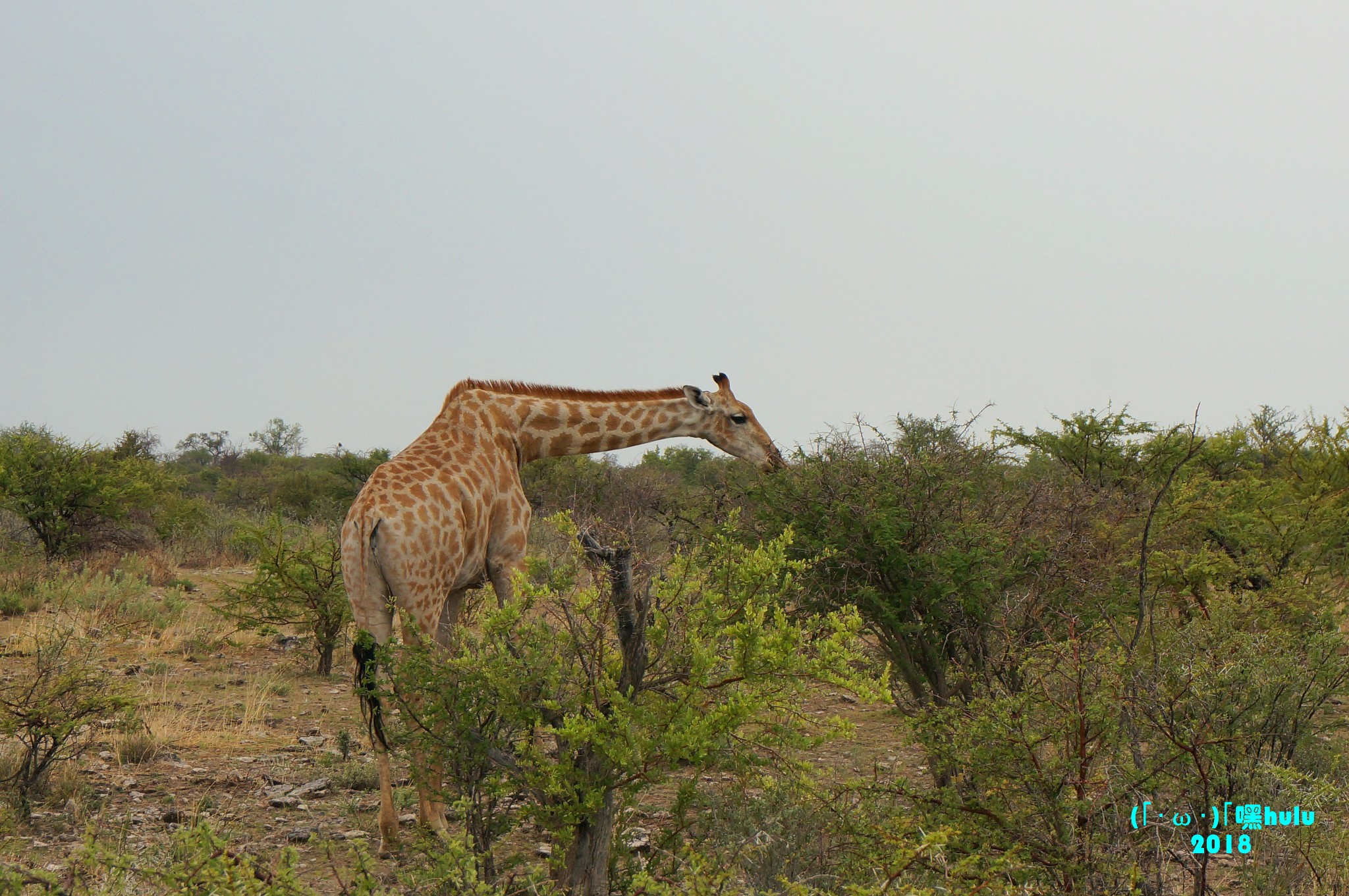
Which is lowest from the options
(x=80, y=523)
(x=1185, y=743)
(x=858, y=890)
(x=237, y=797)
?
(x=237, y=797)

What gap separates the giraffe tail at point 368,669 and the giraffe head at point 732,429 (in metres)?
2.89

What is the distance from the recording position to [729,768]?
381cm

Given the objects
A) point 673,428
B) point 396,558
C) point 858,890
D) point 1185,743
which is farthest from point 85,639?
point 1185,743

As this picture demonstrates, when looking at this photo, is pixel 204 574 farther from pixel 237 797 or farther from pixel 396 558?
pixel 396 558

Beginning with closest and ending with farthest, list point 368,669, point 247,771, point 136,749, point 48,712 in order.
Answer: point 368,669, point 48,712, point 247,771, point 136,749

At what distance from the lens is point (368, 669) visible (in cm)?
497

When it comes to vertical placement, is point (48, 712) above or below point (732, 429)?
below

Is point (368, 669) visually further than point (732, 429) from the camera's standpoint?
No

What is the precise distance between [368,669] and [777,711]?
236 centimetres

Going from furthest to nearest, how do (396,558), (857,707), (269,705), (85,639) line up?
(857,707) → (269,705) → (85,639) → (396,558)

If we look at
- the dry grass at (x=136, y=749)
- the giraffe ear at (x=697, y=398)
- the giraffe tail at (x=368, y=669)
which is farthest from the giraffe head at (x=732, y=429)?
the dry grass at (x=136, y=749)

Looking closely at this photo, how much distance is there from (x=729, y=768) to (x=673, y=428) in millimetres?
3853

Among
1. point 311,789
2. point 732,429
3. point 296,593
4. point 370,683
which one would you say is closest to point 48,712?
point 311,789

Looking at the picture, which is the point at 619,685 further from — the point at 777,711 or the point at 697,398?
the point at 697,398
